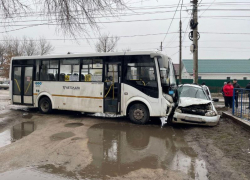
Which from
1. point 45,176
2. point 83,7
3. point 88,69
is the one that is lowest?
point 45,176

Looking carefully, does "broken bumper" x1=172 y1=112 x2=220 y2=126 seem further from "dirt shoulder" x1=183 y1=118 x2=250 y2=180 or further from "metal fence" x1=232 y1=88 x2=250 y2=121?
"metal fence" x1=232 y1=88 x2=250 y2=121

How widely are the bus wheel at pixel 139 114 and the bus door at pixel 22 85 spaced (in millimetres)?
5618

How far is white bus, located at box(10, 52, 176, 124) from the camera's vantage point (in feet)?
27.1

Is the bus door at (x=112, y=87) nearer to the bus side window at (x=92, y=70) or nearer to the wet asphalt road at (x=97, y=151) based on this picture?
the bus side window at (x=92, y=70)

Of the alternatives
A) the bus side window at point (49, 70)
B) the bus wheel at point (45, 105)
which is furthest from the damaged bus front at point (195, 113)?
the bus wheel at point (45, 105)

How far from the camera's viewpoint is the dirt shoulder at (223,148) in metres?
4.31

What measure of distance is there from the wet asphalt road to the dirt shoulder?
0.33 feet

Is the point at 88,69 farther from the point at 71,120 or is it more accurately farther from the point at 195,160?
the point at 195,160

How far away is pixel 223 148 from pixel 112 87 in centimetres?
483

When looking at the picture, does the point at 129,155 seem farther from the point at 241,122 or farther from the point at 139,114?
the point at 241,122

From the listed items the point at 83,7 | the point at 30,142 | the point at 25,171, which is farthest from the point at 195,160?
the point at 83,7

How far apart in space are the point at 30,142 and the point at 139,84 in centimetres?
440

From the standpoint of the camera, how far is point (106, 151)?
5.54 m

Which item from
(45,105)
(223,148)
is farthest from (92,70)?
(223,148)
